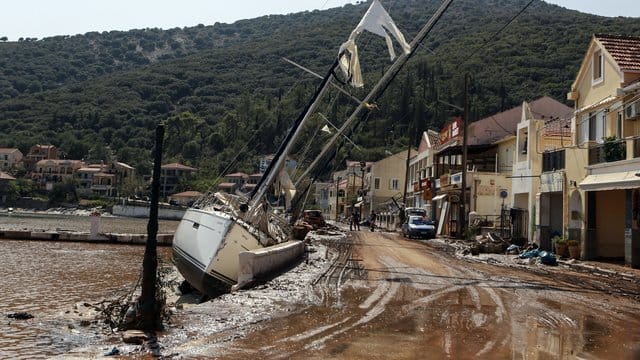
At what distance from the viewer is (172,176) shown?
157 m

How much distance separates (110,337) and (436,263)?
14525mm

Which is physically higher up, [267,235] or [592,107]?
[592,107]

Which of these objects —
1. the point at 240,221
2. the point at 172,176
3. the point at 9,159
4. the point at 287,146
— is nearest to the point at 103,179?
the point at 172,176

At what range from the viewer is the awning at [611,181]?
22172 mm

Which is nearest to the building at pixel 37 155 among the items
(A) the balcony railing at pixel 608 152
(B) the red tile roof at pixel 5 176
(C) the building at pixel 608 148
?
(B) the red tile roof at pixel 5 176

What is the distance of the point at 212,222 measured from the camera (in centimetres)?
1884

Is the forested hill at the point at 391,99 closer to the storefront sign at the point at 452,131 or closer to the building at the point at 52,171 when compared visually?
the building at the point at 52,171

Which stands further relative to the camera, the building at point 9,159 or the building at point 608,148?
the building at point 9,159

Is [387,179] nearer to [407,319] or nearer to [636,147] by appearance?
[636,147]

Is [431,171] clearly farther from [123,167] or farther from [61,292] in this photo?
[123,167]

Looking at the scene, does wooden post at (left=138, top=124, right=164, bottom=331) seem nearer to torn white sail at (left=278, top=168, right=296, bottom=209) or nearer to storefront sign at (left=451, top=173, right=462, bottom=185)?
torn white sail at (left=278, top=168, right=296, bottom=209)

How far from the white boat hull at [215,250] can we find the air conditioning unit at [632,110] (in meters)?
14.5

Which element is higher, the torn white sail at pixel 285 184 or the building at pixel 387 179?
the building at pixel 387 179

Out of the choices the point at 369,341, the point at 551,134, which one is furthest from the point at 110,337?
the point at 551,134
